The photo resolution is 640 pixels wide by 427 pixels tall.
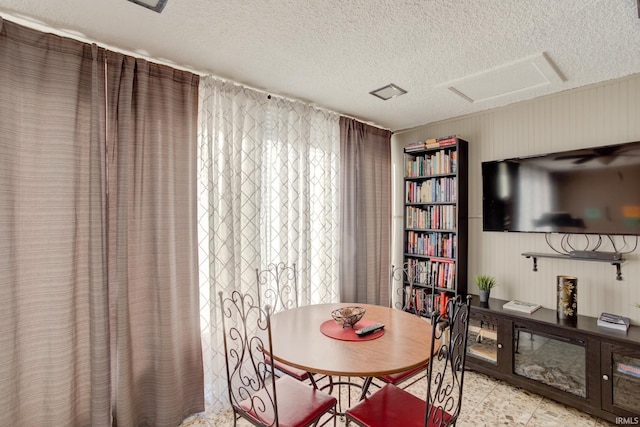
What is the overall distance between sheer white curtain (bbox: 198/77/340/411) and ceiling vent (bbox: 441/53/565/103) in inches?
50.8

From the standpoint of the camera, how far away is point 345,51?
203 centimetres

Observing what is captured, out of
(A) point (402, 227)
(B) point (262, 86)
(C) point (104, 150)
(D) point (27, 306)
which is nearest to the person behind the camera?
(D) point (27, 306)

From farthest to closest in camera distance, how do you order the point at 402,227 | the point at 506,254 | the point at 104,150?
the point at 402,227, the point at 506,254, the point at 104,150

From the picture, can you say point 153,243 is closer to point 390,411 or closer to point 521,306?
point 390,411

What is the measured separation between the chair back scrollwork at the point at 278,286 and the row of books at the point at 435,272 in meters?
1.55

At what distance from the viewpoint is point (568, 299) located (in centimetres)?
244

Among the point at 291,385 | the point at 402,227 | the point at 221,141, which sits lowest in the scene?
the point at 291,385

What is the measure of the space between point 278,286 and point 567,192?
258 centimetres

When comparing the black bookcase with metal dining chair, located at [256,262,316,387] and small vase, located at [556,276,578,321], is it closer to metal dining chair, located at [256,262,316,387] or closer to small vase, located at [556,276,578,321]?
small vase, located at [556,276,578,321]

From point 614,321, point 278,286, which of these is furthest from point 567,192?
point 278,286

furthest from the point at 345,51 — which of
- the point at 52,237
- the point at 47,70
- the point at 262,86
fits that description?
the point at 52,237

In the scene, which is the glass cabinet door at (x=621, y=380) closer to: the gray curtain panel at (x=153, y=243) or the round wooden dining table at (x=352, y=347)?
the round wooden dining table at (x=352, y=347)

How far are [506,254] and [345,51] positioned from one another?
2486 millimetres

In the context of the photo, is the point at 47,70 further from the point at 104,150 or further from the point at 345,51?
the point at 345,51
